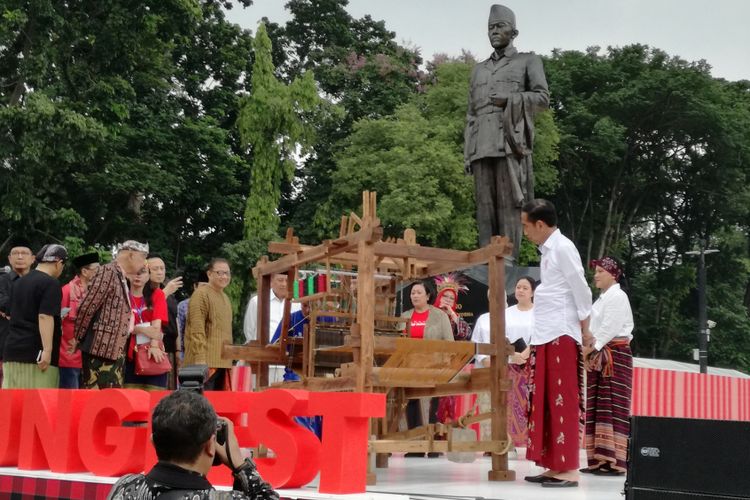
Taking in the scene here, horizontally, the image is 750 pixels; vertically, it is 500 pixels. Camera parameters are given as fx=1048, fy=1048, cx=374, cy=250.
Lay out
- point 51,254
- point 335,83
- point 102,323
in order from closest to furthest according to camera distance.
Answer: point 102,323
point 51,254
point 335,83

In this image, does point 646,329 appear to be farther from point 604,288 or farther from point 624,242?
point 604,288

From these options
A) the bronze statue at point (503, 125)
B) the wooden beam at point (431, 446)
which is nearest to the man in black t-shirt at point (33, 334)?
the wooden beam at point (431, 446)

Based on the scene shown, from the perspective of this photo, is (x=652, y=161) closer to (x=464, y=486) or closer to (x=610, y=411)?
(x=610, y=411)

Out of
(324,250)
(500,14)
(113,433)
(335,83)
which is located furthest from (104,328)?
(335,83)

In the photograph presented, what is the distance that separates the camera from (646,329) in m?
41.6

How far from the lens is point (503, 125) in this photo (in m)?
11.6

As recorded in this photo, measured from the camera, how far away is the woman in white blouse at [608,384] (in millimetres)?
7027

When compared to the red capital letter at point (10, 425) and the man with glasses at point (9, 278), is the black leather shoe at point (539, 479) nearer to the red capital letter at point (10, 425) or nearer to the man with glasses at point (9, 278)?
the red capital letter at point (10, 425)

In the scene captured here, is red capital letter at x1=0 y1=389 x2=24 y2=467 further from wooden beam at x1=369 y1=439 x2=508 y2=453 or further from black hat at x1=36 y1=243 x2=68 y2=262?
wooden beam at x1=369 y1=439 x2=508 y2=453

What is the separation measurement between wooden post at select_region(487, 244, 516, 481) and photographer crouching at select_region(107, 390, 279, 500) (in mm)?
3555

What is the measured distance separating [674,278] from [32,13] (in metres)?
26.5

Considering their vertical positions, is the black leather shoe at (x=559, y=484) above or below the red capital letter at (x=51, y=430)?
below

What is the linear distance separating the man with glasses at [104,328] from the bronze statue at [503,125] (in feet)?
16.7

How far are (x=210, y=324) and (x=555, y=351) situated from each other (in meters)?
3.60
